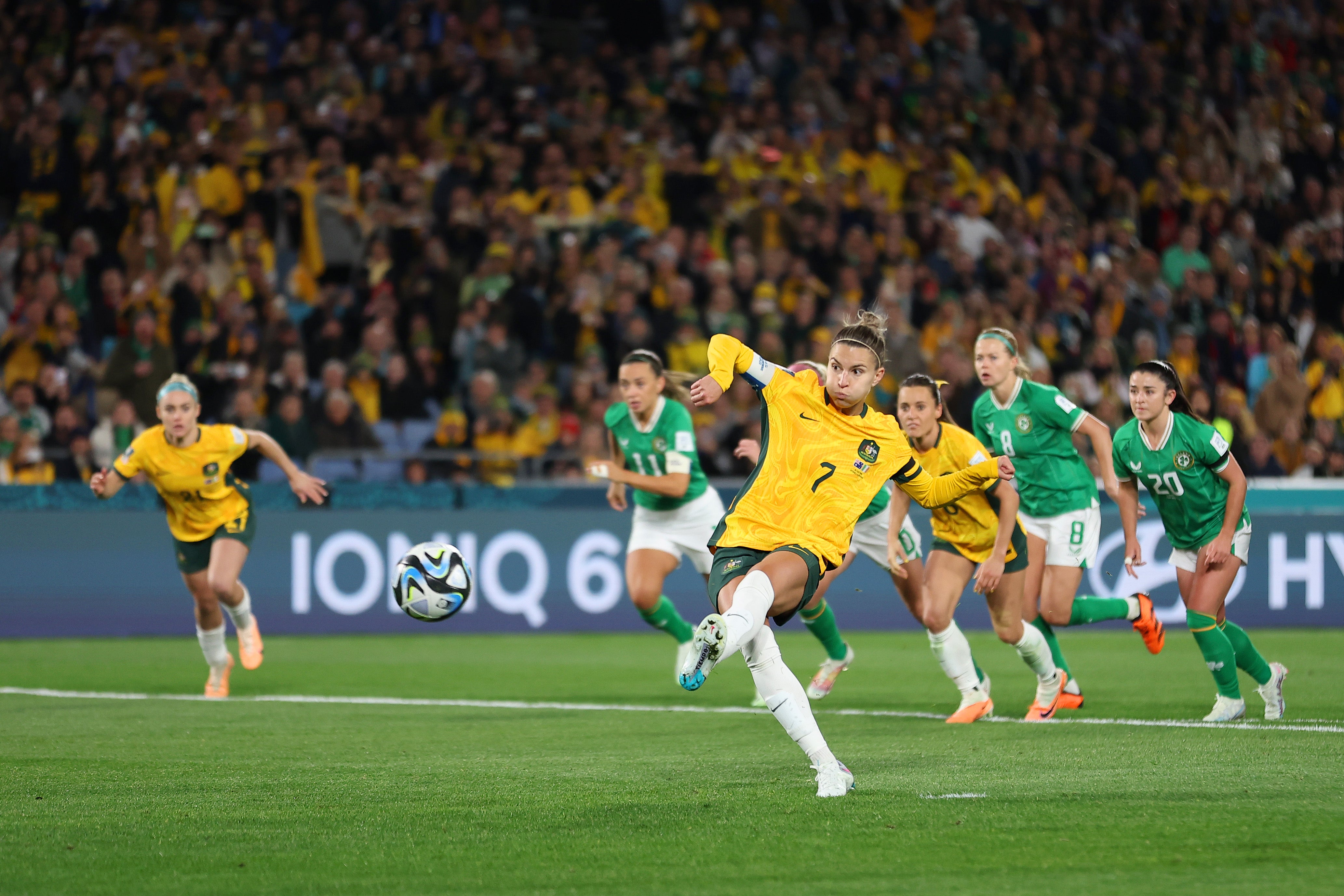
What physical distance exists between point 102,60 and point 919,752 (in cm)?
1438

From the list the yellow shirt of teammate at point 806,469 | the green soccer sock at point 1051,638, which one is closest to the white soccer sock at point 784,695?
the yellow shirt of teammate at point 806,469

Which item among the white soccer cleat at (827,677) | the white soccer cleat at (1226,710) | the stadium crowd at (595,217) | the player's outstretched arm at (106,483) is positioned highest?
the stadium crowd at (595,217)

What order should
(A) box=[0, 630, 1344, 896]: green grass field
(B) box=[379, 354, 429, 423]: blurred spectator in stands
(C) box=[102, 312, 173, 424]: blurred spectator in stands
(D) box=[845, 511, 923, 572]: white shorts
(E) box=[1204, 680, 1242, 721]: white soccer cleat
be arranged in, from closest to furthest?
(A) box=[0, 630, 1344, 896]: green grass field
(E) box=[1204, 680, 1242, 721]: white soccer cleat
(D) box=[845, 511, 923, 572]: white shorts
(C) box=[102, 312, 173, 424]: blurred spectator in stands
(B) box=[379, 354, 429, 423]: blurred spectator in stands

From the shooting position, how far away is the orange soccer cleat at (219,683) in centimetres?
1108

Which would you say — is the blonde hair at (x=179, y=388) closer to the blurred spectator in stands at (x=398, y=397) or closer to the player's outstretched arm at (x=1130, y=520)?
the blurred spectator in stands at (x=398, y=397)

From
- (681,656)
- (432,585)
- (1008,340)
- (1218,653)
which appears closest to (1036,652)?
(1218,653)

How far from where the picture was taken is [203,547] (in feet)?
37.7

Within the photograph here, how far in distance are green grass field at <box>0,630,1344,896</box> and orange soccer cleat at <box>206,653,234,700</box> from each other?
0.40ft

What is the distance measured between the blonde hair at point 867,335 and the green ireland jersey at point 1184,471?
2.84 m

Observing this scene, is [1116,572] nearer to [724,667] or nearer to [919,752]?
[724,667]

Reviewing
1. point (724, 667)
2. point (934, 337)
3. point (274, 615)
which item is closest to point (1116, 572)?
point (934, 337)

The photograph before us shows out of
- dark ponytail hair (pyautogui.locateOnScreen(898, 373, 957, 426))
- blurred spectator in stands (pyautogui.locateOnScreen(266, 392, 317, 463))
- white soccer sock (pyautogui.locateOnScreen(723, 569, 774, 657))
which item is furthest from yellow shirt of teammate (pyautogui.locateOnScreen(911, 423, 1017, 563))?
blurred spectator in stands (pyautogui.locateOnScreen(266, 392, 317, 463))

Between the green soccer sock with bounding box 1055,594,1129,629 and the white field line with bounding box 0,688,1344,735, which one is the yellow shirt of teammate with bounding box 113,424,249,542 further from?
the green soccer sock with bounding box 1055,594,1129,629

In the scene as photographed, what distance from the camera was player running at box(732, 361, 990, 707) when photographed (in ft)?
31.4
